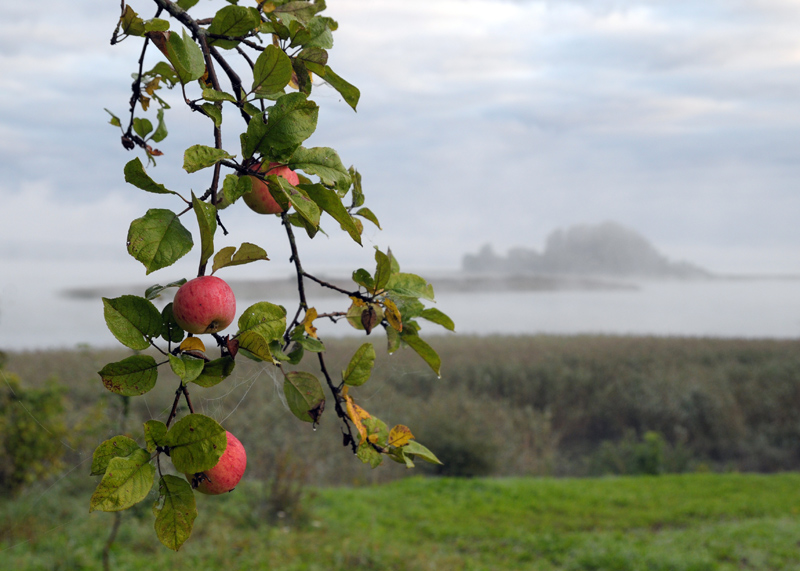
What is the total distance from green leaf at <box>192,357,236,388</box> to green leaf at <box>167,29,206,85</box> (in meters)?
0.24

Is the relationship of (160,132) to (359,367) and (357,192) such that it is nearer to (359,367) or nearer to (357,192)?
(357,192)

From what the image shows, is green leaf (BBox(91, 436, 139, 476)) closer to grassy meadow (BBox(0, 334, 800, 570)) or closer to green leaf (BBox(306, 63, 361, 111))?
grassy meadow (BBox(0, 334, 800, 570))

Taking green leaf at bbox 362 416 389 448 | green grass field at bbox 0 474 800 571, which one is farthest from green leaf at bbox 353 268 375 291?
green grass field at bbox 0 474 800 571

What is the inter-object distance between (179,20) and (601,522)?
193 inches

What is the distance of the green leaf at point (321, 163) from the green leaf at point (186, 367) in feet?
0.63

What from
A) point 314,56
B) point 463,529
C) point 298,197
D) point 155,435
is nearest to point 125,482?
point 155,435

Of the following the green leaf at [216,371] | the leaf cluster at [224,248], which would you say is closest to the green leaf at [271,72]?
the leaf cluster at [224,248]

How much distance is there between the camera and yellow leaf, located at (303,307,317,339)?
26.2 inches

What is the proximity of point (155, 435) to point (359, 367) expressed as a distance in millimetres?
315

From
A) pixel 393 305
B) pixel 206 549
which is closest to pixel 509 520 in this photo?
pixel 206 549

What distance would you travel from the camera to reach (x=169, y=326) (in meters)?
0.50

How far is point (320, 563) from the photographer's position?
11.8 feet

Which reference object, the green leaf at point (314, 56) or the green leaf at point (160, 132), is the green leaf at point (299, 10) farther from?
the green leaf at point (160, 132)

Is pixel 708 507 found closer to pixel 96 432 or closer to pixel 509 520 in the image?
pixel 509 520
